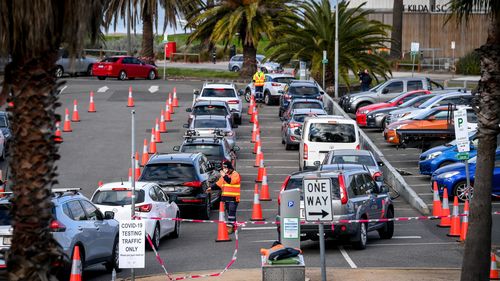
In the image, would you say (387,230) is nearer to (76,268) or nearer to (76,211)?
(76,211)

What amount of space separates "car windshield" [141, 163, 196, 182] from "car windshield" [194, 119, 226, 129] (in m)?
10.5

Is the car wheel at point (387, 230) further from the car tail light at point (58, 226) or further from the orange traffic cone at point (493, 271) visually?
the car tail light at point (58, 226)

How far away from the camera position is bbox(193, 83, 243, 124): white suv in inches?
1770

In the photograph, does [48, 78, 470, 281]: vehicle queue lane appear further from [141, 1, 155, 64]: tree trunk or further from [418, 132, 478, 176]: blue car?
[141, 1, 155, 64]: tree trunk

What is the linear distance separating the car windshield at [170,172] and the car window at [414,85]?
24.5 m

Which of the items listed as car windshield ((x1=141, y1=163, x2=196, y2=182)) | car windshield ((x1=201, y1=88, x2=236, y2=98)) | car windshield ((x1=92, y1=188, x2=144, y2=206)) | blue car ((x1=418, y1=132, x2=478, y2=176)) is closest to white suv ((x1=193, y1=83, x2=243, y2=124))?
car windshield ((x1=201, y1=88, x2=236, y2=98))

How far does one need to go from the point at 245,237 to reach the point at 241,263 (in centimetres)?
400

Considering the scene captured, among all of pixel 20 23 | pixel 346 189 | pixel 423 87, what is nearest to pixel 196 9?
pixel 423 87

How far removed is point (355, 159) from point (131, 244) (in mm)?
13945

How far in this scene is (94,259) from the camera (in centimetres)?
1886

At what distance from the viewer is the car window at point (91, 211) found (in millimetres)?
18938

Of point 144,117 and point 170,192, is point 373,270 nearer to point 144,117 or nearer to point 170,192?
point 170,192

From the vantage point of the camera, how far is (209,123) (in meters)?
37.7

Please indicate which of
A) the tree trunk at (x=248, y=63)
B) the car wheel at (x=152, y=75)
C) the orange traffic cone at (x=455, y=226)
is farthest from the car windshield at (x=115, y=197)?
the car wheel at (x=152, y=75)
